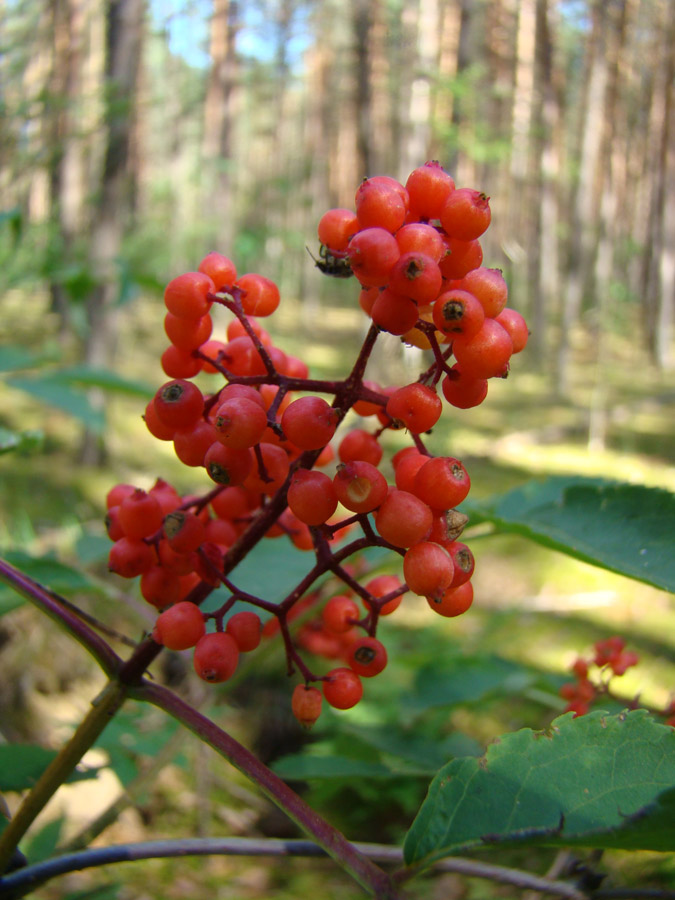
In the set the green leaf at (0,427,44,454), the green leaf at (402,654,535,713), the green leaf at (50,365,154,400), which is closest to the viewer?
the green leaf at (0,427,44,454)

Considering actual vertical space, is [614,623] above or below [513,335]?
below

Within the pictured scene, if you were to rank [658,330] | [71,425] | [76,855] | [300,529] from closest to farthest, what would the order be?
[76,855] < [300,529] < [71,425] < [658,330]

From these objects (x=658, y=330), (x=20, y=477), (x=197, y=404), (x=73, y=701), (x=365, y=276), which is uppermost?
(x=658, y=330)

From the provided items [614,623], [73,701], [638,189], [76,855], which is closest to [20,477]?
[73,701]

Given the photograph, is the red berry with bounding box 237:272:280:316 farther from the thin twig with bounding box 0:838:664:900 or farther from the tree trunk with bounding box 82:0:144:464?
the tree trunk with bounding box 82:0:144:464

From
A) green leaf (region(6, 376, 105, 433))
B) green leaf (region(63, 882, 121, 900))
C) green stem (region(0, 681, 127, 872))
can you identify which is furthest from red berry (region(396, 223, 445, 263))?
green leaf (region(6, 376, 105, 433))

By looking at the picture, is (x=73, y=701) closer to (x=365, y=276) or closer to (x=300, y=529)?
(x=300, y=529)

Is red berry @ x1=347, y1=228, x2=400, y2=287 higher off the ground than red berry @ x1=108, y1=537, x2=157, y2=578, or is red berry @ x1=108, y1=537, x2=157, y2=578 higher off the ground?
red berry @ x1=347, y1=228, x2=400, y2=287
